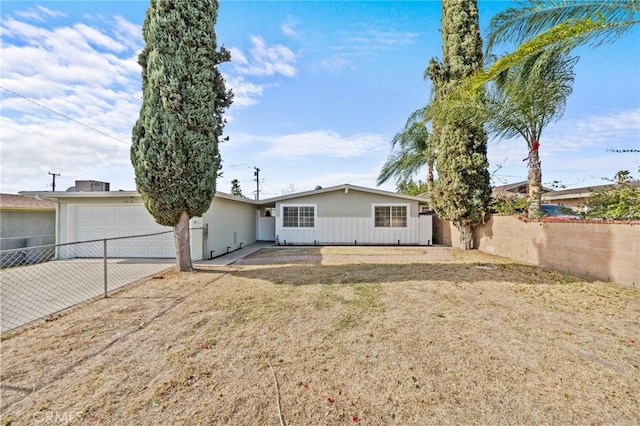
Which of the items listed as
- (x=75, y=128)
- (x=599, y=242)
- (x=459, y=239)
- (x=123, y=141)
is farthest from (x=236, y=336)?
(x=123, y=141)

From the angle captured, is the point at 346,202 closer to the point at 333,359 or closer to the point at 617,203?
the point at 617,203

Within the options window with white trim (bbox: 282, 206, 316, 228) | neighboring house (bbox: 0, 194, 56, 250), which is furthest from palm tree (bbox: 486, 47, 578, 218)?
neighboring house (bbox: 0, 194, 56, 250)

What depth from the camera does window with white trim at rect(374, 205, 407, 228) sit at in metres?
14.1

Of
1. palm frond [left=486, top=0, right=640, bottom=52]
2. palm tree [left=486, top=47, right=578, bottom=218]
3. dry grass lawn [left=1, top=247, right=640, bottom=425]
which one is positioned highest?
palm frond [left=486, top=0, right=640, bottom=52]

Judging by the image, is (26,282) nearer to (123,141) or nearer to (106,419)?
(106,419)

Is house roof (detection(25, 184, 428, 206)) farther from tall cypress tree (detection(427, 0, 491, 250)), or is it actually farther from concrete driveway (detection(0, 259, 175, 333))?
tall cypress tree (detection(427, 0, 491, 250))

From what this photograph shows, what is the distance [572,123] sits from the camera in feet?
31.9

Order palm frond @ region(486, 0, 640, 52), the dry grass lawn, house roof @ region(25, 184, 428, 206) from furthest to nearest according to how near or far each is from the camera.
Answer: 1. house roof @ region(25, 184, 428, 206)
2. palm frond @ region(486, 0, 640, 52)
3. the dry grass lawn

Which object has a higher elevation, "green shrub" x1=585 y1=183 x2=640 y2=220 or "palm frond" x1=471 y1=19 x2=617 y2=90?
"palm frond" x1=471 y1=19 x2=617 y2=90

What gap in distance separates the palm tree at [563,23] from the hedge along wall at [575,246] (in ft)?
12.9

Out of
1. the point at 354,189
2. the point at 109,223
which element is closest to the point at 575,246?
the point at 354,189

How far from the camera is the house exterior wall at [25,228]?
1178 cm

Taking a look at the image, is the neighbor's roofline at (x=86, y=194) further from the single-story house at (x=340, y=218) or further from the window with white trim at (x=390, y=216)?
the window with white trim at (x=390, y=216)

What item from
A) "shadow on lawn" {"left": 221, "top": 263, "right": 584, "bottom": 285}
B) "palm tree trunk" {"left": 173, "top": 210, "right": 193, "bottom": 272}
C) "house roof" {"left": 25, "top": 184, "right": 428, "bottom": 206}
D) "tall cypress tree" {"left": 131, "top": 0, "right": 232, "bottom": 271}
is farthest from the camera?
"house roof" {"left": 25, "top": 184, "right": 428, "bottom": 206}
